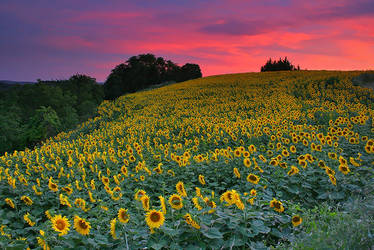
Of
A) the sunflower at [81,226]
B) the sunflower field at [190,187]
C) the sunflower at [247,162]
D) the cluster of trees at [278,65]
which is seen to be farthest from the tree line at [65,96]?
the sunflower at [81,226]

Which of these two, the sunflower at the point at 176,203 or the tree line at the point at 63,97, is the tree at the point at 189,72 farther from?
the sunflower at the point at 176,203

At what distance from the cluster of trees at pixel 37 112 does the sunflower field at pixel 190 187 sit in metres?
15.2

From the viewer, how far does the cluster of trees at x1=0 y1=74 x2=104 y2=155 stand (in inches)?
1049

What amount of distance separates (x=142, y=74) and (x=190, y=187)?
46870 mm

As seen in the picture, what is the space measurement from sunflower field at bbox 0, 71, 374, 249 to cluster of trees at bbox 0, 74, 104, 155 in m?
15.2

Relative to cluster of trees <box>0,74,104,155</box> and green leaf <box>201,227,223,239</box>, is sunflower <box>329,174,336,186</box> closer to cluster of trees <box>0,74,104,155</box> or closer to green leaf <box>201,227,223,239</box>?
green leaf <box>201,227,223,239</box>

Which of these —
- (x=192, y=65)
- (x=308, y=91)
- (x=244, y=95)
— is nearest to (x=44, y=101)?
(x=192, y=65)

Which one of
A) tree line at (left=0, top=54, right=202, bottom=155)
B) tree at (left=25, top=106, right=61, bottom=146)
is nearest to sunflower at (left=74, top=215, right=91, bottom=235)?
tree line at (left=0, top=54, right=202, bottom=155)

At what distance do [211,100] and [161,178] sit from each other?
1129 centimetres

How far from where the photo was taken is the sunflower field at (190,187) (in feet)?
8.34

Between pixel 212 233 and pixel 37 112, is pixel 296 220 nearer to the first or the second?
pixel 212 233

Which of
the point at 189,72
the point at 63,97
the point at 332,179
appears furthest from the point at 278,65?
the point at 332,179

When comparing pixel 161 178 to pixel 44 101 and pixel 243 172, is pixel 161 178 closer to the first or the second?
pixel 243 172

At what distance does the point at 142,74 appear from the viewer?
5006 cm
